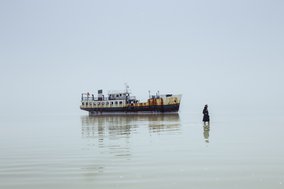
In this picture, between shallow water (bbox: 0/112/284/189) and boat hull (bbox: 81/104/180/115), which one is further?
boat hull (bbox: 81/104/180/115)


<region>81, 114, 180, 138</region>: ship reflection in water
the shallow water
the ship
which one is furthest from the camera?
the ship

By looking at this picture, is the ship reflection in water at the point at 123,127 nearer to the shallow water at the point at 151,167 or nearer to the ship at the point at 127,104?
the shallow water at the point at 151,167

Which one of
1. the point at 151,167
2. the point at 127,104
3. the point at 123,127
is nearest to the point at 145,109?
the point at 127,104

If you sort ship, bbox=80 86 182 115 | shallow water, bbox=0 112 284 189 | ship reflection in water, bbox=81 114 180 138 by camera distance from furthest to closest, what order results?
ship, bbox=80 86 182 115 < ship reflection in water, bbox=81 114 180 138 < shallow water, bbox=0 112 284 189

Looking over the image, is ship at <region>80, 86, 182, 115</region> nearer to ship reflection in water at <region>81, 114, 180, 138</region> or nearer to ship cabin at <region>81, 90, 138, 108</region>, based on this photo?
ship cabin at <region>81, 90, 138, 108</region>

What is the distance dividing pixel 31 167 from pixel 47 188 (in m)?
3.75

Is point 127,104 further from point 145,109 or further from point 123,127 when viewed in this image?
point 123,127

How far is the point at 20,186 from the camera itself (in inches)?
399

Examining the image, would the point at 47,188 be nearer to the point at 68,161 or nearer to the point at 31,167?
the point at 31,167

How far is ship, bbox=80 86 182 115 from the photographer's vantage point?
64.8m

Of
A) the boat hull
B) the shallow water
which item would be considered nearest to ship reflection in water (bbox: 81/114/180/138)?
the shallow water

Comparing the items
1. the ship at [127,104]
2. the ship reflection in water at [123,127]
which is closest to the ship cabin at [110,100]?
the ship at [127,104]

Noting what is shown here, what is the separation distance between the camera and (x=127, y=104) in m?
67.4

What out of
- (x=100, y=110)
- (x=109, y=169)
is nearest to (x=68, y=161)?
(x=109, y=169)
